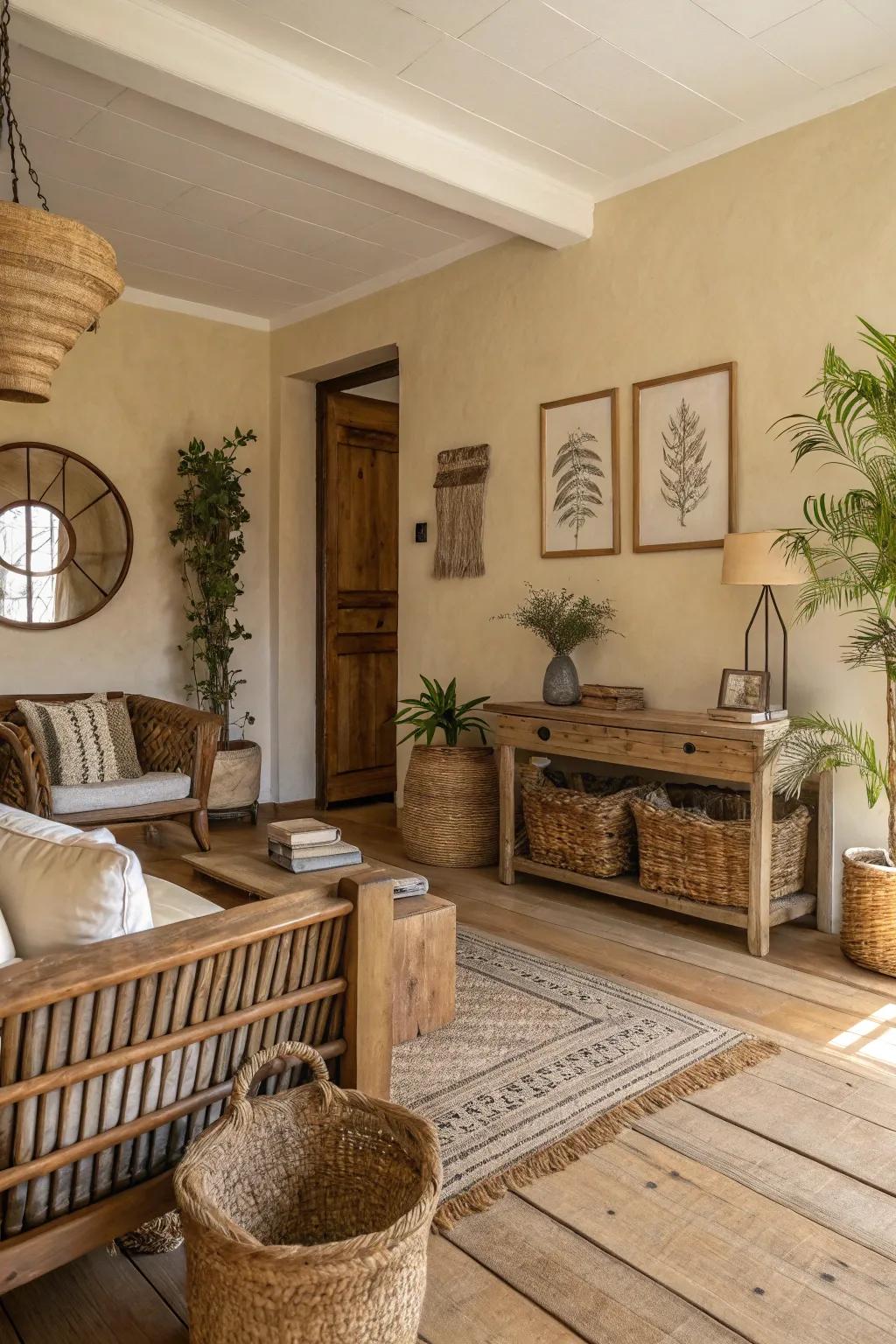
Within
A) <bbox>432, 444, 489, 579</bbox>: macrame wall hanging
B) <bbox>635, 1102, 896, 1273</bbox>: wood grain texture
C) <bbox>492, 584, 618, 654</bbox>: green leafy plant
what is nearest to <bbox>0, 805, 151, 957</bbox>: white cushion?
<bbox>635, 1102, 896, 1273</bbox>: wood grain texture

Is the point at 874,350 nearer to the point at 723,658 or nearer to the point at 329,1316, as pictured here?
the point at 723,658

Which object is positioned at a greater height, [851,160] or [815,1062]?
[851,160]

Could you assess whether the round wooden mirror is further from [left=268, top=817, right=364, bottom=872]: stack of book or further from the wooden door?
[left=268, top=817, right=364, bottom=872]: stack of book

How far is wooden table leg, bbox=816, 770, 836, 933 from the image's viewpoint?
3332mm

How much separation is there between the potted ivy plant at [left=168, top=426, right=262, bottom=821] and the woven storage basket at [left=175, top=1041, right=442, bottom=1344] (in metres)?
3.53

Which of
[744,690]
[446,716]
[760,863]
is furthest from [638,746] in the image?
[446,716]

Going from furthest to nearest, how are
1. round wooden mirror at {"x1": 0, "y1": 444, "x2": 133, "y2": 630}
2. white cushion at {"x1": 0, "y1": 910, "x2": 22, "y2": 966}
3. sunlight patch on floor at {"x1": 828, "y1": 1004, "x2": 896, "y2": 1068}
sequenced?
1. round wooden mirror at {"x1": 0, "y1": 444, "x2": 133, "y2": 630}
2. sunlight patch on floor at {"x1": 828, "y1": 1004, "x2": 896, "y2": 1068}
3. white cushion at {"x1": 0, "y1": 910, "x2": 22, "y2": 966}

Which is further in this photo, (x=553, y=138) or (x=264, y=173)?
(x=264, y=173)

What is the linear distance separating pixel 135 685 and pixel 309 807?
1.22 meters

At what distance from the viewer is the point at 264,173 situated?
A: 3805 mm

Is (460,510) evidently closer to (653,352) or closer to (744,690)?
(653,352)

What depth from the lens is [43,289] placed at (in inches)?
79.9

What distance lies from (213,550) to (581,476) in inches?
83.4

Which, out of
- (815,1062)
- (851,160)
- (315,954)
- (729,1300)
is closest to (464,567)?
(851,160)
